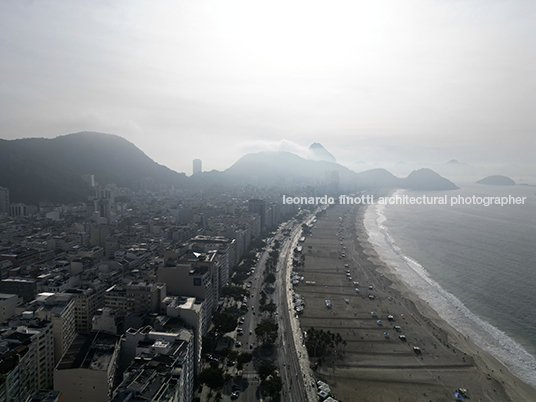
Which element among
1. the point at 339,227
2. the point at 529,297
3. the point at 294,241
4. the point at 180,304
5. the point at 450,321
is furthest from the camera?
the point at 339,227

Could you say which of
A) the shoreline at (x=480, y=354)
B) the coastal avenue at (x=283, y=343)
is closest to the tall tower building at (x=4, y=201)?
the coastal avenue at (x=283, y=343)

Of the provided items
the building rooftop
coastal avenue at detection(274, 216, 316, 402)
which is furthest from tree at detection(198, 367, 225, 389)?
the building rooftop

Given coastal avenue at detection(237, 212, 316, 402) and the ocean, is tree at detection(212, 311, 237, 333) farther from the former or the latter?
the ocean

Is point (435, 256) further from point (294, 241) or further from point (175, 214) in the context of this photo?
point (175, 214)

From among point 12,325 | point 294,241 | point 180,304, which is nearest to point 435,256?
point 294,241

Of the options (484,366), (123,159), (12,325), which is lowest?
(484,366)

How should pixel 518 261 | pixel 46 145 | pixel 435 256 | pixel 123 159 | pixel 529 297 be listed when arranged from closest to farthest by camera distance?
pixel 529 297 → pixel 518 261 → pixel 435 256 → pixel 46 145 → pixel 123 159
